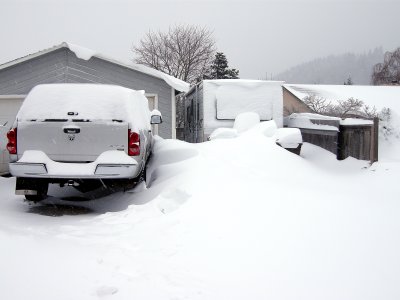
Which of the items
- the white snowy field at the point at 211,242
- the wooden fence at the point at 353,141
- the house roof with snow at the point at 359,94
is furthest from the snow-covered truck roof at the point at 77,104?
the house roof with snow at the point at 359,94

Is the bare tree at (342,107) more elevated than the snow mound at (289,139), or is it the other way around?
the bare tree at (342,107)

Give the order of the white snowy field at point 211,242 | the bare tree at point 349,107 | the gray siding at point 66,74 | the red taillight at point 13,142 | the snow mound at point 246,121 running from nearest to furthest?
the white snowy field at point 211,242 < the red taillight at point 13,142 < the snow mound at point 246,121 < the gray siding at point 66,74 < the bare tree at point 349,107

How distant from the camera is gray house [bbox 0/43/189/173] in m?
11.5

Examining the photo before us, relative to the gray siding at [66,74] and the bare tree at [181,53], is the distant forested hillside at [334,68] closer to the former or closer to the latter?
the bare tree at [181,53]

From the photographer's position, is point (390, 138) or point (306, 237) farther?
point (390, 138)

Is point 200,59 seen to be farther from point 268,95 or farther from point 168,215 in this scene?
point 168,215

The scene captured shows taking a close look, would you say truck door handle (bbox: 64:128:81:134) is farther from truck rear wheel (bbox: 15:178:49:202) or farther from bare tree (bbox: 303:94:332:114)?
bare tree (bbox: 303:94:332:114)

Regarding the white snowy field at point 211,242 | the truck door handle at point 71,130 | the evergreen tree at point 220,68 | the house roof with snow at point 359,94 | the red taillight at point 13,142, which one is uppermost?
the evergreen tree at point 220,68

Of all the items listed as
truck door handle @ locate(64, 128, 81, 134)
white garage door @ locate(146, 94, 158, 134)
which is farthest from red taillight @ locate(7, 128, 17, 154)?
white garage door @ locate(146, 94, 158, 134)

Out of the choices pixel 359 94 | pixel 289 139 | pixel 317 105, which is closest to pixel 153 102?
pixel 289 139

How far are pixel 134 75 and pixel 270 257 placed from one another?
974cm

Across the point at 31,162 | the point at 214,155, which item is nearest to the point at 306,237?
the point at 214,155

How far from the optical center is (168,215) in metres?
4.48

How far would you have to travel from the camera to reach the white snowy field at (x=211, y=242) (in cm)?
285
